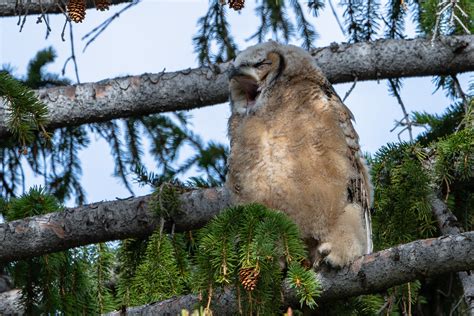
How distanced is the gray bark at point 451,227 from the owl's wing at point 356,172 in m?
0.34

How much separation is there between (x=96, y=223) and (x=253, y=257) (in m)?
1.43

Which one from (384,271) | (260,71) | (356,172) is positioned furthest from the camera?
(260,71)

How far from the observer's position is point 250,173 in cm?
427

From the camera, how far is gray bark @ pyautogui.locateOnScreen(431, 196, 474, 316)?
4125mm

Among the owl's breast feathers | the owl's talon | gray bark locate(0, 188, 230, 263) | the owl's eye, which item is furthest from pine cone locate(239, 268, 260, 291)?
the owl's eye

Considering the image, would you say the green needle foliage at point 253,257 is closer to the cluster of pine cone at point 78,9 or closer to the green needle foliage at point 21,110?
the green needle foliage at point 21,110

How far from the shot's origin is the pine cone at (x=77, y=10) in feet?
11.9

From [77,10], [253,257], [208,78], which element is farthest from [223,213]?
[208,78]

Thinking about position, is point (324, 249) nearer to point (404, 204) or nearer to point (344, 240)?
point (344, 240)

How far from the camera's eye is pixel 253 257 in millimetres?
3176

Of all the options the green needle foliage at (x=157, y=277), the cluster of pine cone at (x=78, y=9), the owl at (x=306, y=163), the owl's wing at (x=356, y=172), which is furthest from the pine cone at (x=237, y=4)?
A: the green needle foliage at (x=157, y=277)

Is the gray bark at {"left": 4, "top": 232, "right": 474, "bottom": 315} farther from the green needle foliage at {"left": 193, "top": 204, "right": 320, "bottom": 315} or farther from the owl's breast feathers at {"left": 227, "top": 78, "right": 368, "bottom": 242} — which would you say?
the owl's breast feathers at {"left": 227, "top": 78, "right": 368, "bottom": 242}

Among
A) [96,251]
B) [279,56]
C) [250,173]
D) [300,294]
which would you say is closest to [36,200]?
[96,251]

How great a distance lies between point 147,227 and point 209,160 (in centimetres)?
117
